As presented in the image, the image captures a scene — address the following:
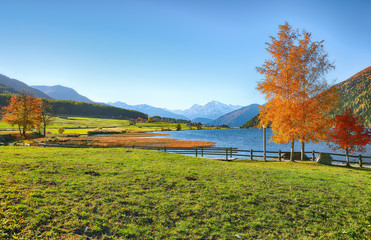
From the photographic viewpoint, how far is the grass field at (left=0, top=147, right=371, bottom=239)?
7.34 meters

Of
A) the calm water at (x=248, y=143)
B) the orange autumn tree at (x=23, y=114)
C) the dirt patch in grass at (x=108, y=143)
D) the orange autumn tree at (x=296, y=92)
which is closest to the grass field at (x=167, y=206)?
the orange autumn tree at (x=296, y=92)

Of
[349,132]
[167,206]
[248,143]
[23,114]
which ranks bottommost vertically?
[248,143]

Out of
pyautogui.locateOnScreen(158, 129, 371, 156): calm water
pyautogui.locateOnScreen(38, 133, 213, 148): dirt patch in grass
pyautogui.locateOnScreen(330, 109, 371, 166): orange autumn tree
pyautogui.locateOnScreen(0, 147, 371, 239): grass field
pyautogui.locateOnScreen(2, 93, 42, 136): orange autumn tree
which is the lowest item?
pyautogui.locateOnScreen(158, 129, 371, 156): calm water

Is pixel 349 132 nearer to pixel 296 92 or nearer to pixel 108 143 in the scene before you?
pixel 296 92

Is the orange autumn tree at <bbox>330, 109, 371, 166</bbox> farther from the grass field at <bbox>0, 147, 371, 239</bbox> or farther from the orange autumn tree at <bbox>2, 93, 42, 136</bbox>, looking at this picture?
the orange autumn tree at <bbox>2, 93, 42, 136</bbox>

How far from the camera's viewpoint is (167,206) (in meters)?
9.23

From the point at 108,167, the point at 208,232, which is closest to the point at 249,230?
the point at 208,232

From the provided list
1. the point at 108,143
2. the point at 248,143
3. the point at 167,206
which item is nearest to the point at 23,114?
the point at 108,143

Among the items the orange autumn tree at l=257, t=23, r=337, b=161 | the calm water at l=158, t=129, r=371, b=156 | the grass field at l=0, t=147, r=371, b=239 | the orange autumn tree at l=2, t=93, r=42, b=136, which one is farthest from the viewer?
the calm water at l=158, t=129, r=371, b=156

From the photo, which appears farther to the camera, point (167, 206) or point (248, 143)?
point (248, 143)

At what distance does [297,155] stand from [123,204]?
95.1 ft

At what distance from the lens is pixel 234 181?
1337cm

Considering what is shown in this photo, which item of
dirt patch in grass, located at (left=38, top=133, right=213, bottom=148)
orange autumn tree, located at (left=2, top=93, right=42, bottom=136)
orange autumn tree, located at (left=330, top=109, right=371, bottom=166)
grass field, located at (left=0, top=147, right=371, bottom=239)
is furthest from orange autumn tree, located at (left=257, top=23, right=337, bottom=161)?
orange autumn tree, located at (left=2, top=93, right=42, bottom=136)

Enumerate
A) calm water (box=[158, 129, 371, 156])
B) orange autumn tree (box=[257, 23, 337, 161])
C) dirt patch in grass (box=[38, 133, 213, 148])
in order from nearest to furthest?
orange autumn tree (box=[257, 23, 337, 161]), dirt patch in grass (box=[38, 133, 213, 148]), calm water (box=[158, 129, 371, 156])
